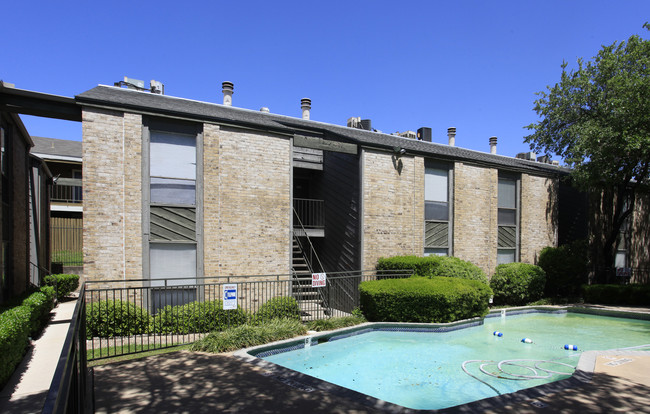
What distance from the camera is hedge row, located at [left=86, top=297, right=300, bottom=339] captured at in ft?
28.6

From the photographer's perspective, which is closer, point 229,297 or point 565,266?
point 229,297

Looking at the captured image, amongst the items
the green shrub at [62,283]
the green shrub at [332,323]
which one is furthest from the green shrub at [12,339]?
the green shrub at [62,283]

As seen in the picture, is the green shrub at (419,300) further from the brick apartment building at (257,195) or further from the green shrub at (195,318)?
the green shrub at (195,318)

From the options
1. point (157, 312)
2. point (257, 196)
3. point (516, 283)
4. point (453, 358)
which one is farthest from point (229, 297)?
point (516, 283)

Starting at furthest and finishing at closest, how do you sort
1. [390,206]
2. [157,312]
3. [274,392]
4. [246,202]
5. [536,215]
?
[536,215]
[390,206]
[246,202]
[157,312]
[274,392]

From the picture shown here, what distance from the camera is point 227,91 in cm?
1622

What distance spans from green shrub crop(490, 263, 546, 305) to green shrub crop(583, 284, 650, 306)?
2.28 m

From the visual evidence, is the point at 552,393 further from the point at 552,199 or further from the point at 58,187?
the point at 58,187

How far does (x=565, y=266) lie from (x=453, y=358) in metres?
11.2

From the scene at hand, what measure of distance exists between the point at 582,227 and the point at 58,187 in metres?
29.8

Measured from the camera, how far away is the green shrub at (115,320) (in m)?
8.61

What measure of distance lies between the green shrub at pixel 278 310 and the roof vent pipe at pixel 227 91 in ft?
30.0

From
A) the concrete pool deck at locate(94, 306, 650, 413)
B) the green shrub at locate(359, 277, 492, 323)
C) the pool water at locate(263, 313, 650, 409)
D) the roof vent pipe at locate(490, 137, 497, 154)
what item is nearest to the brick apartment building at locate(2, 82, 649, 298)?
the green shrub at locate(359, 277, 492, 323)

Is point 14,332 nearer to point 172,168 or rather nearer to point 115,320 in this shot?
point 115,320
